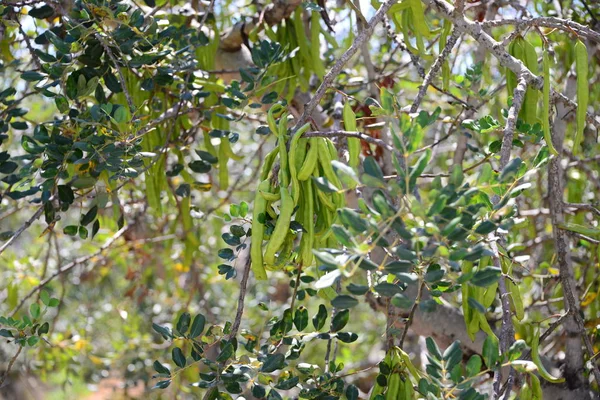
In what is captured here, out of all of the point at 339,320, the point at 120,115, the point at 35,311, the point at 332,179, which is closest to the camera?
the point at 332,179

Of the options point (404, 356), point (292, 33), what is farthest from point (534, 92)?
point (292, 33)

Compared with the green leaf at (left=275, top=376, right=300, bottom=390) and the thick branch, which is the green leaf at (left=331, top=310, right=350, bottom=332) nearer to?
the green leaf at (left=275, top=376, right=300, bottom=390)

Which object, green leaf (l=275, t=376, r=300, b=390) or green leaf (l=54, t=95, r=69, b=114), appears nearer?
green leaf (l=275, t=376, r=300, b=390)

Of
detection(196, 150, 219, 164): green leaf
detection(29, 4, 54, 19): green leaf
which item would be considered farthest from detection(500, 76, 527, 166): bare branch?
detection(29, 4, 54, 19): green leaf

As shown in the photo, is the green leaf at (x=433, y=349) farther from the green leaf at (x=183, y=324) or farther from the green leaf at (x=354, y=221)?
Result: the green leaf at (x=183, y=324)

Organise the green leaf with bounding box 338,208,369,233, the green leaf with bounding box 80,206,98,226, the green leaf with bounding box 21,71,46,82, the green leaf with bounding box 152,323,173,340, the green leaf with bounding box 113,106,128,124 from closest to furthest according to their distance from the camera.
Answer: the green leaf with bounding box 338,208,369,233, the green leaf with bounding box 152,323,173,340, the green leaf with bounding box 113,106,128,124, the green leaf with bounding box 21,71,46,82, the green leaf with bounding box 80,206,98,226

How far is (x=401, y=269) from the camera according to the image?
87 centimetres

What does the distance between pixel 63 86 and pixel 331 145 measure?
634 millimetres

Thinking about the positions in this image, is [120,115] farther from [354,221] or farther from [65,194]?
[354,221]

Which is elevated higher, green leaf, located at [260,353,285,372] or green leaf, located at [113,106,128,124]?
green leaf, located at [113,106,128,124]

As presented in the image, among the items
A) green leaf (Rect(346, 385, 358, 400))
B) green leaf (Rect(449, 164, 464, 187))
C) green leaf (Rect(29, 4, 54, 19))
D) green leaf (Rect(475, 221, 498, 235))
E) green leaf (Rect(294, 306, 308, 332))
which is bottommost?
green leaf (Rect(346, 385, 358, 400))

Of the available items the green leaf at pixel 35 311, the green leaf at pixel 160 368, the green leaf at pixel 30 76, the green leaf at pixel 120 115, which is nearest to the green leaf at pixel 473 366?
the green leaf at pixel 160 368

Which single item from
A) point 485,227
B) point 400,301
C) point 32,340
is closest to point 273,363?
point 400,301

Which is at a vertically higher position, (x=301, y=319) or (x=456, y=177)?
(x=456, y=177)
